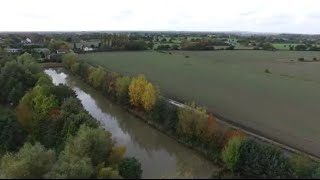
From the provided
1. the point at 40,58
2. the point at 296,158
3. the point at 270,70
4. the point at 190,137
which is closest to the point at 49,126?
the point at 190,137

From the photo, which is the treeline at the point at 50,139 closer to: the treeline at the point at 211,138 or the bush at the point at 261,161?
the treeline at the point at 211,138

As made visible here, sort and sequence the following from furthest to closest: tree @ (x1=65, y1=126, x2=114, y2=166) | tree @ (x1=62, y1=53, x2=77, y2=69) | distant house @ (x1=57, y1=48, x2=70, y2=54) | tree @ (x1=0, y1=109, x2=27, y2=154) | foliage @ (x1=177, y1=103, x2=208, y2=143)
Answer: distant house @ (x1=57, y1=48, x2=70, y2=54) < tree @ (x1=62, y1=53, x2=77, y2=69) < foliage @ (x1=177, y1=103, x2=208, y2=143) < tree @ (x1=0, y1=109, x2=27, y2=154) < tree @ (x1=65, y1=126, x2=114, y2=166)

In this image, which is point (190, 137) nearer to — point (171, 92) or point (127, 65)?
point (171, 92)

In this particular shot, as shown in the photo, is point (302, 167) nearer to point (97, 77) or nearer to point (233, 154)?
point (233, 154)

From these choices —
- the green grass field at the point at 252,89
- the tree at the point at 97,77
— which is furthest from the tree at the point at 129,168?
the tree at the point at 97,77

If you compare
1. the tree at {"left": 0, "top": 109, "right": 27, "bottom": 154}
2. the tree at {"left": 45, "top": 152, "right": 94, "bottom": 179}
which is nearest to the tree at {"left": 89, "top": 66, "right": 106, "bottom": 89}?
the tree at {"left": 0, "top": 109, "right": 27, "bottom": 154}

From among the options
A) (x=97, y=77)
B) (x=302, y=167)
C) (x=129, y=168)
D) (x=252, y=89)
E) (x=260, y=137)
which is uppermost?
(x=129, y=168)

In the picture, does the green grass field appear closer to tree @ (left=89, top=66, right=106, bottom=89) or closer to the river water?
the river water

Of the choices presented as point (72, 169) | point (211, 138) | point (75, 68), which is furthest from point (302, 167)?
point (75, 68)
